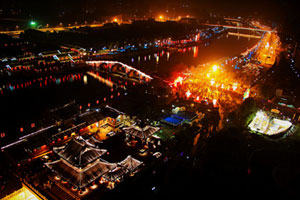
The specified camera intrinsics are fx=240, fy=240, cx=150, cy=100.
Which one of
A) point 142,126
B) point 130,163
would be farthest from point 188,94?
point 130,163

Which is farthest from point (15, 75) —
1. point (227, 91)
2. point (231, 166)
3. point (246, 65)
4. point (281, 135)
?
point (246, 65)

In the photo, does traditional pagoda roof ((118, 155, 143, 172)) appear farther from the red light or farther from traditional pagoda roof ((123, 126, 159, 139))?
the red light

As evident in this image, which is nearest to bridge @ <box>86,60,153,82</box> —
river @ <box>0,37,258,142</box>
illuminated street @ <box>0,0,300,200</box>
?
illuminated street @ <box>0,0,300,200</box>

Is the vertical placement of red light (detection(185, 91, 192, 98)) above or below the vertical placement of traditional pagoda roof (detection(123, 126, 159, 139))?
above

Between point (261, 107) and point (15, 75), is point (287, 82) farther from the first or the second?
point (15, 75)

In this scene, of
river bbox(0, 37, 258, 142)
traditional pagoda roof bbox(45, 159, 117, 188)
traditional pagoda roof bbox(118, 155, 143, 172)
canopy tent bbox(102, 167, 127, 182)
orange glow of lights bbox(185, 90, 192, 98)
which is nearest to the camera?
traditional pagoda roof bbox(45, 159, 117, 188)

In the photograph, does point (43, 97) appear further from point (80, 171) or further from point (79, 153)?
point (80, 171)

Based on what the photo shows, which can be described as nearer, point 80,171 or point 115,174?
point 80,171
